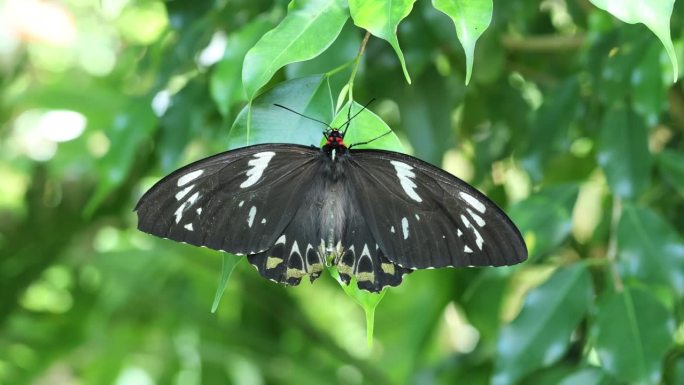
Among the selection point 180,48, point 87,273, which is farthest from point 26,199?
point 180,48

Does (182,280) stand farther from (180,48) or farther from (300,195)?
(300,195)

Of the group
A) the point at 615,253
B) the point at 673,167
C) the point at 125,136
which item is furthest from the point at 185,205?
the point at 673,167

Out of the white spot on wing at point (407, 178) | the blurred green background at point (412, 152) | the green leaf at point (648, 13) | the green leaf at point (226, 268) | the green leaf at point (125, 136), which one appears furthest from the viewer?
the green leaf at point (125, 136)

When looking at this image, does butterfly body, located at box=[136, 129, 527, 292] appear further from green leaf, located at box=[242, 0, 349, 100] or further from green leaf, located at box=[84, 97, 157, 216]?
green leaf, located at box=[84, 97, 157, 216]

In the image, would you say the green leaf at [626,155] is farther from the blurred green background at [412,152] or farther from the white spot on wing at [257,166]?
the white spot on wing at [257,166]

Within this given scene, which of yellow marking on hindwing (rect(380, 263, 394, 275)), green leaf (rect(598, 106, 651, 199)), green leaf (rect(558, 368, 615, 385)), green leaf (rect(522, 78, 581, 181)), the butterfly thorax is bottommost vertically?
yellow marking on hindwing (rect(380, 263, 394, 275))

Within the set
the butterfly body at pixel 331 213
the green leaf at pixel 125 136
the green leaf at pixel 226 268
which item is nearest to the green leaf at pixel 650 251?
the butterfly body at pixel 331 213

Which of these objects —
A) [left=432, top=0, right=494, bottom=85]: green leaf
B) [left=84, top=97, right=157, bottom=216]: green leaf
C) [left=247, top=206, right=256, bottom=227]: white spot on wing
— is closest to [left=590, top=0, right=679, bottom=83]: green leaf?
[left=432, top=0, right=494, bottom=85]: green leaf

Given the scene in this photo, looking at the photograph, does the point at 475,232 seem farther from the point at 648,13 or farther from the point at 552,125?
the point at 552,125
